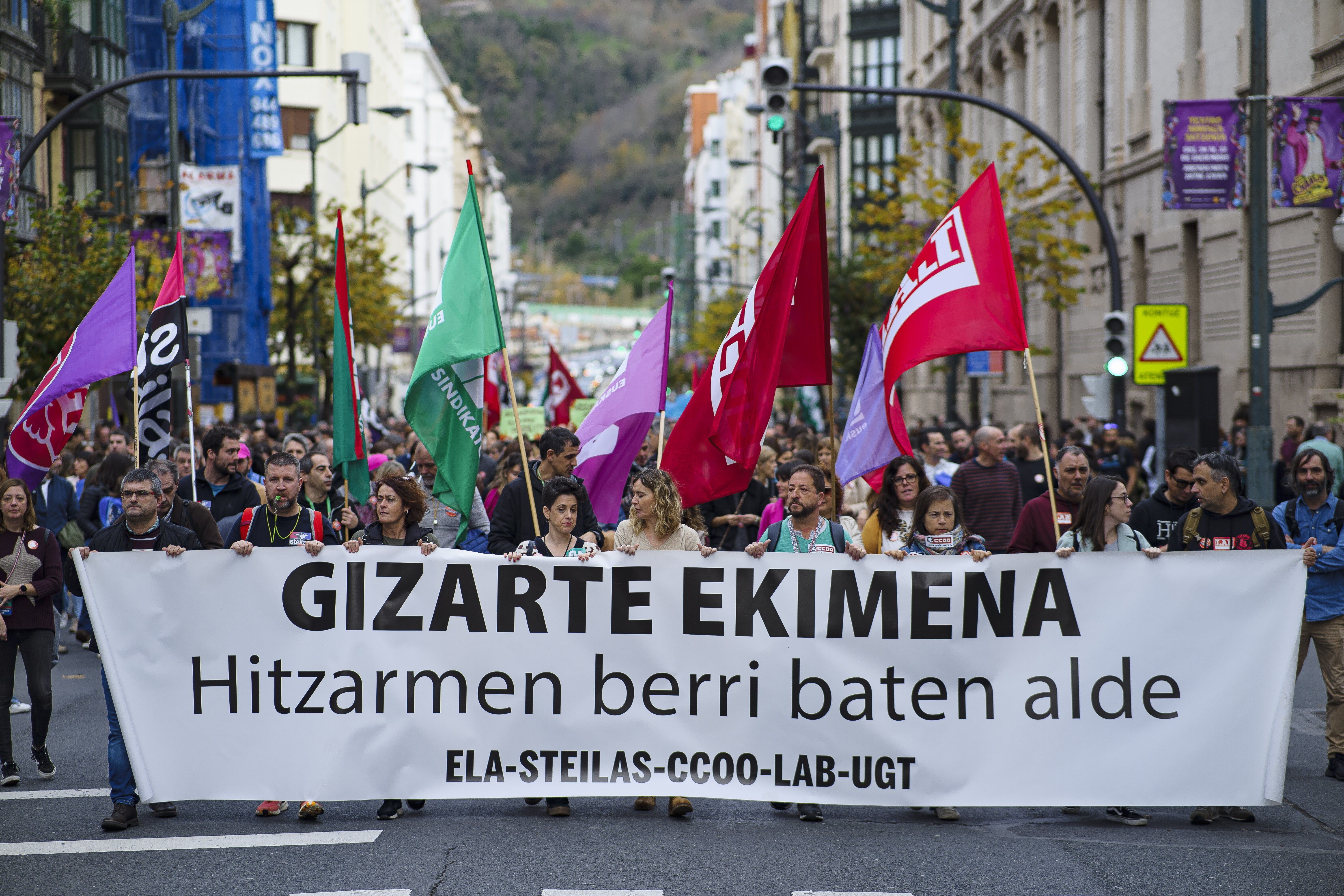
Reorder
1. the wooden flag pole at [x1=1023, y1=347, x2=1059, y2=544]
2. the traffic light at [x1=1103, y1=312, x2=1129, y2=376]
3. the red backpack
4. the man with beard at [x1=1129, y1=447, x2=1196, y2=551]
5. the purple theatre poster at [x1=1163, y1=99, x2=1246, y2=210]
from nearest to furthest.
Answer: the wooden flag pole at [x1=1023, y1=347, x2=1059, y2=544]
the red backpack
the man with beard at [x1=1129, y1=447, x2=1196, y2=551]
the purple theatre poster at [x1=1163, y1=99, x2=1246, y2=210]
the traffic light at [x1=1103, y1=312, x2=1129, y2=376]

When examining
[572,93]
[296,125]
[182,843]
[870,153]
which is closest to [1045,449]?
[182,843]

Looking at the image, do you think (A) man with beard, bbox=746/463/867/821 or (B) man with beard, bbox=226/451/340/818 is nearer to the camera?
(A) man with beard, bbox=746/463/867/821

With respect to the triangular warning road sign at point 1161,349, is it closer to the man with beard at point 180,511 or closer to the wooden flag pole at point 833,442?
the wooden flag pole at point 833,442

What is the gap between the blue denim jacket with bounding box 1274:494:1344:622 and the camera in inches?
357

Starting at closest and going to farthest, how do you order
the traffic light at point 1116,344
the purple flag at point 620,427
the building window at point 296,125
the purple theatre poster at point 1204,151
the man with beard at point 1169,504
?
the man with beard at point 1169,504, the purple flag at point 620,427, the purple theatre poster at point 1204,151, the traffic light at point 1116,344, the building window at point 296,125

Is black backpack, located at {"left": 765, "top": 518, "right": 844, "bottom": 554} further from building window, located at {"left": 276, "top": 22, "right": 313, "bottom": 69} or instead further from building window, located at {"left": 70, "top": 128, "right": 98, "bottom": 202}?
building window, located at {"left": 276, "top": 22, "right": 313, "bottom": 69}

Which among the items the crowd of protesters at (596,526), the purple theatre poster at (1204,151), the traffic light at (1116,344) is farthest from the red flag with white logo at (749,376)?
the traffic light at (1116,344)

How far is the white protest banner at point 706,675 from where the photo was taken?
7895mm

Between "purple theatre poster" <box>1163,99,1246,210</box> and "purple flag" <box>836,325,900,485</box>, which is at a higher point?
"purple theatre poster" <box>1163,99,1246,210</box>

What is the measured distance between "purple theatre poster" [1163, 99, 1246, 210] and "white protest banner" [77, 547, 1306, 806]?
10279 mm

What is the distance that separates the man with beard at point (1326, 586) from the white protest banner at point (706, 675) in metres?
1.30

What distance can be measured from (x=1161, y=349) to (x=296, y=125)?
2192 inches

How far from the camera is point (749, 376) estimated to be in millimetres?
8914

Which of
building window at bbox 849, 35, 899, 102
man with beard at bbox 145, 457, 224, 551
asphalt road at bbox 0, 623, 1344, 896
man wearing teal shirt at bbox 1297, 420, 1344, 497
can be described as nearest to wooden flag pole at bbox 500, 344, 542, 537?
asphalt road at bbox 0, 623, 1344, 896
